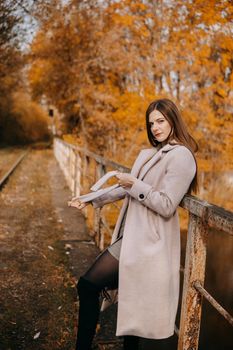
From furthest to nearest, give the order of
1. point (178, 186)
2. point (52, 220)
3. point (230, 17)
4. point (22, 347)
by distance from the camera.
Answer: point (52, 220), point (230, 17), point (22, 347), point (178, 186)

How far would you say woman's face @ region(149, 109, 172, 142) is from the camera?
2.50 m

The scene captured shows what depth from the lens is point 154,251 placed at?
2.25 metres

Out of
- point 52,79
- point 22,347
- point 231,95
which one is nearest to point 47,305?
point 22,347

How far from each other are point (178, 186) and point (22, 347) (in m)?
2.04

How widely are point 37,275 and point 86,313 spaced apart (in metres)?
2.34

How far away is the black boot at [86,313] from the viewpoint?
254cm

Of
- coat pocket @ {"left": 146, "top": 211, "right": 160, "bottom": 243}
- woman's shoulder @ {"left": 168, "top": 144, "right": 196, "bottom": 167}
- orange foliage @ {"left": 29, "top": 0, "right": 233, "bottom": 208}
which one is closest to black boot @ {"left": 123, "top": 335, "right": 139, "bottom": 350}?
coat pocket @ {"left": 146, "top": 211, "right": 160, "bottom": 243}

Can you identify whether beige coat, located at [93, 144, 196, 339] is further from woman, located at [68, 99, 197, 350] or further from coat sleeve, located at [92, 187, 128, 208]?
coat sleeve, located at [92, 187, 128, 208]

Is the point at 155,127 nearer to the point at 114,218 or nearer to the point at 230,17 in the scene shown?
the point at 230,17

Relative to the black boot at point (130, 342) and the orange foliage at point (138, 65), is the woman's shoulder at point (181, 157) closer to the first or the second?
the black boot at point (130, 342)

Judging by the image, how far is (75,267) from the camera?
499 cm

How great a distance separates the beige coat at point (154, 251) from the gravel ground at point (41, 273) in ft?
3.83

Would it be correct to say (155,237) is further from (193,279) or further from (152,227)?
(193,279)

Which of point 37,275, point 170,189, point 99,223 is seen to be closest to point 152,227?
point 170,189
